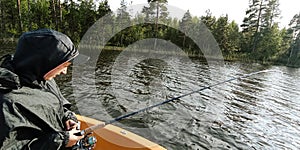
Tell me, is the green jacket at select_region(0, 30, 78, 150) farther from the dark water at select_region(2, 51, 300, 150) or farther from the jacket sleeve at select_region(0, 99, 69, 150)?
the dark water at select_region(2, 51, 300, 150)

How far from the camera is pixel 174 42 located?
44656 millimetres

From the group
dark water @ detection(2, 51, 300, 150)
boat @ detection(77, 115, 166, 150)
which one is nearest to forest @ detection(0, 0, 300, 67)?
dark water @ detection(2, 51, 300, 150)

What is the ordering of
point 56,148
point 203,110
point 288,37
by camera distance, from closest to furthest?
1. point 56,148
2. point 203,110
3. point 288,37

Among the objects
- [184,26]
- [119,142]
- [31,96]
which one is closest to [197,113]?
[119,142]

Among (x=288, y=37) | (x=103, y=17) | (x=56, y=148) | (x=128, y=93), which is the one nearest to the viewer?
(x=56, y=148)

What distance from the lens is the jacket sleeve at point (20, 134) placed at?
152 cm

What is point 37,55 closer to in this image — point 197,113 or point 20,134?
point 20,134

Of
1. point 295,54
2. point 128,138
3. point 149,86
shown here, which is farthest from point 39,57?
point 295,54

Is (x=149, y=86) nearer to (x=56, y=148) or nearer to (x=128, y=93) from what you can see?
(x=128, y=93)

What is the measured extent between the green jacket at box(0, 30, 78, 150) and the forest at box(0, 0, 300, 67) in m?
31.5

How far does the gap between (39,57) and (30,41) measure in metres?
0.16

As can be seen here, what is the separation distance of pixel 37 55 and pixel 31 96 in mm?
328

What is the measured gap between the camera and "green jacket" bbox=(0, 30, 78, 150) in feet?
5.11

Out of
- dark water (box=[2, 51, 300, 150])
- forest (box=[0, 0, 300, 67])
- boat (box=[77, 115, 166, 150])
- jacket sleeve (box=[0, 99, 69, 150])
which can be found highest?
forest (box=[0, 0, 300, 67])
